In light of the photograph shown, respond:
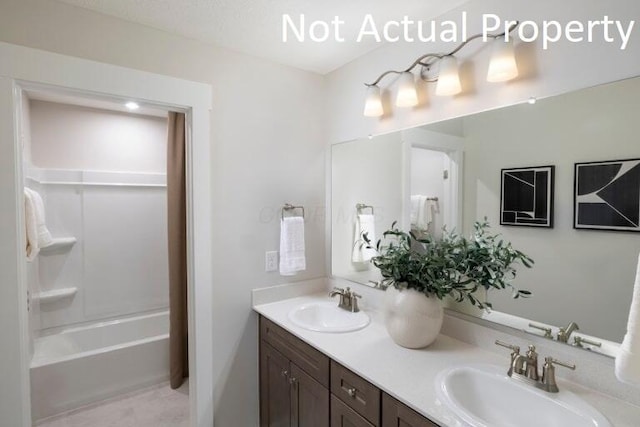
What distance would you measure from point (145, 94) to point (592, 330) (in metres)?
2.18

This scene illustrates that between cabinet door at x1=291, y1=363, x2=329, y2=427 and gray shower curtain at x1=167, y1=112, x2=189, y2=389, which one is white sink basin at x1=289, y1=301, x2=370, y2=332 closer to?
cabinet door at x1=291, y1=363, x2=329, y2=427

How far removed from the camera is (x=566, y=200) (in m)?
1.24

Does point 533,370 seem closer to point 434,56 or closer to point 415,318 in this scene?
point 415,318

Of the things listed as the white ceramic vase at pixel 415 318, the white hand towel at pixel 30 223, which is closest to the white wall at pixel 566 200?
the white ceramic vase at pixel 415 318

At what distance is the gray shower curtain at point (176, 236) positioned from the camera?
2.62 meters

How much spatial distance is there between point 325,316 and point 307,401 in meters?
0.52

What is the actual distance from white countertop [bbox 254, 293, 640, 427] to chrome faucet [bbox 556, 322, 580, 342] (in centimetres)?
15

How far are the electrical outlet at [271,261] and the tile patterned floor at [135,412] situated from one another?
1237mm

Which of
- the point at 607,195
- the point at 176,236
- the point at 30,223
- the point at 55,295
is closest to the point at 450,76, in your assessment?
the point at 607,195

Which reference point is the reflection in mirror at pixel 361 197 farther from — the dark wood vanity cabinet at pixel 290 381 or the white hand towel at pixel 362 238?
the dark wood vanity cabinet at pixel 290 381

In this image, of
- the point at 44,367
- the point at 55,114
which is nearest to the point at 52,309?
the point at 44,367

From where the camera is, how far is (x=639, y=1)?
1034mm

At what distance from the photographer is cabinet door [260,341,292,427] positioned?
1.79 m

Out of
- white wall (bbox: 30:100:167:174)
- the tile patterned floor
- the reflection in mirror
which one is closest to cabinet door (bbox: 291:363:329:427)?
the reflection in mirror
